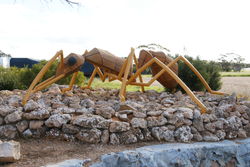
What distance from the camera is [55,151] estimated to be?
357 cm

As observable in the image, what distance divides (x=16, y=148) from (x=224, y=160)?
9.94 feet

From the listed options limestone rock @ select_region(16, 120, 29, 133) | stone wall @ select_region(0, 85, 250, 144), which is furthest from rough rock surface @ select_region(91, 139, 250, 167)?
limestone rock @ select_region(16, 120, 29, 133)

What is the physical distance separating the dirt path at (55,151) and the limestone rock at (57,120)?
23cm

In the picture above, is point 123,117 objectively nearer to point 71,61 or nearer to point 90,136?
point 90,136

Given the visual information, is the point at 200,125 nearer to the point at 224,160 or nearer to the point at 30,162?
the point at 224,160

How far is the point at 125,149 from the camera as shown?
370cm

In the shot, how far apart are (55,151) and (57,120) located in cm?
51

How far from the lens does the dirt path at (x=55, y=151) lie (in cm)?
324

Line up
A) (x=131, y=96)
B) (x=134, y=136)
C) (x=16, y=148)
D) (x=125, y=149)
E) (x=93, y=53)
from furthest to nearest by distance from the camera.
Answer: (x=131, y=96), (x=93, y=53), (x=134, y=136), (x=125, y=149), (x=16, y=148)

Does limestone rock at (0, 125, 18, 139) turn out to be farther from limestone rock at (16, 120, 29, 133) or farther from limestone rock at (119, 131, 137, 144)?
limestone rock at (119, 131, 137, 144)

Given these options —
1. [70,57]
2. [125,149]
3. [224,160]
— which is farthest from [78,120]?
[224,160]

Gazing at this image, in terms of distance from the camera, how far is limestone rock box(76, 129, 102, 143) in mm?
3838

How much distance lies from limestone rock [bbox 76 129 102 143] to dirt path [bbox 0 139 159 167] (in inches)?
2.8

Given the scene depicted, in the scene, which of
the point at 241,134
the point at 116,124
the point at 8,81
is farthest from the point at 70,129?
the point at 8,81
